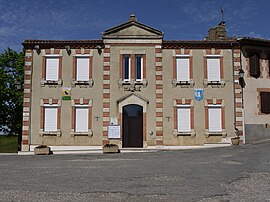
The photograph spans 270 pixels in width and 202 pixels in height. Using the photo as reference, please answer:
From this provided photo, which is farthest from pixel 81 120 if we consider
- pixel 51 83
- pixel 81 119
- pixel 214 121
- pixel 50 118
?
pixel 214 121

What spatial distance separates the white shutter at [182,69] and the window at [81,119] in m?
5.62

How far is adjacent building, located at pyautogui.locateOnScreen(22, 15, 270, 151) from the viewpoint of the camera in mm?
16953

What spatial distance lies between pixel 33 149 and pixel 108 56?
21.8 feet

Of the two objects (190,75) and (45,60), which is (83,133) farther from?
(190,75)

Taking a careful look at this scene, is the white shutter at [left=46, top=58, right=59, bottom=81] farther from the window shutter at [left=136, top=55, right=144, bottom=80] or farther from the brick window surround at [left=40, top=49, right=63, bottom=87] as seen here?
the window shutter at [left=136, top=55, right=144, bottom=80]

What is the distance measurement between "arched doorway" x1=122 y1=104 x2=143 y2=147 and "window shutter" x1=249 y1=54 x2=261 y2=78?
22.7ft

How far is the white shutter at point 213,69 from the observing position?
1762 centimetres

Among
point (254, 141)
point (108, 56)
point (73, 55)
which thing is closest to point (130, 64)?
point (108, 56)

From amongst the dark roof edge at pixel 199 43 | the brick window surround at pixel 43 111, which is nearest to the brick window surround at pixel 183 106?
the dark roof edge at pixel 199 43

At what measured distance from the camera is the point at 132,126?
1741cm

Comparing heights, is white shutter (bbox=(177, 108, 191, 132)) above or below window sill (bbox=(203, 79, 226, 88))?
below

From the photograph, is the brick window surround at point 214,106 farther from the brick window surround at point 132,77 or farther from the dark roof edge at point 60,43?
the dark roof edge at point 60,43

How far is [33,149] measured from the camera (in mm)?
16812

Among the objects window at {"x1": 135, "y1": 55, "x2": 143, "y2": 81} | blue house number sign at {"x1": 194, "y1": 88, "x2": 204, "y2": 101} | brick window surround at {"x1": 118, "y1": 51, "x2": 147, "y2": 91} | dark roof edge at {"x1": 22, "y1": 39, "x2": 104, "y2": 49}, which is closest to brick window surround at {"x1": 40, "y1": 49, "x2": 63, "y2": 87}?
dark roof edge at {"x1": 22, "y1": 39, "x2": 104, "y2": 49}
